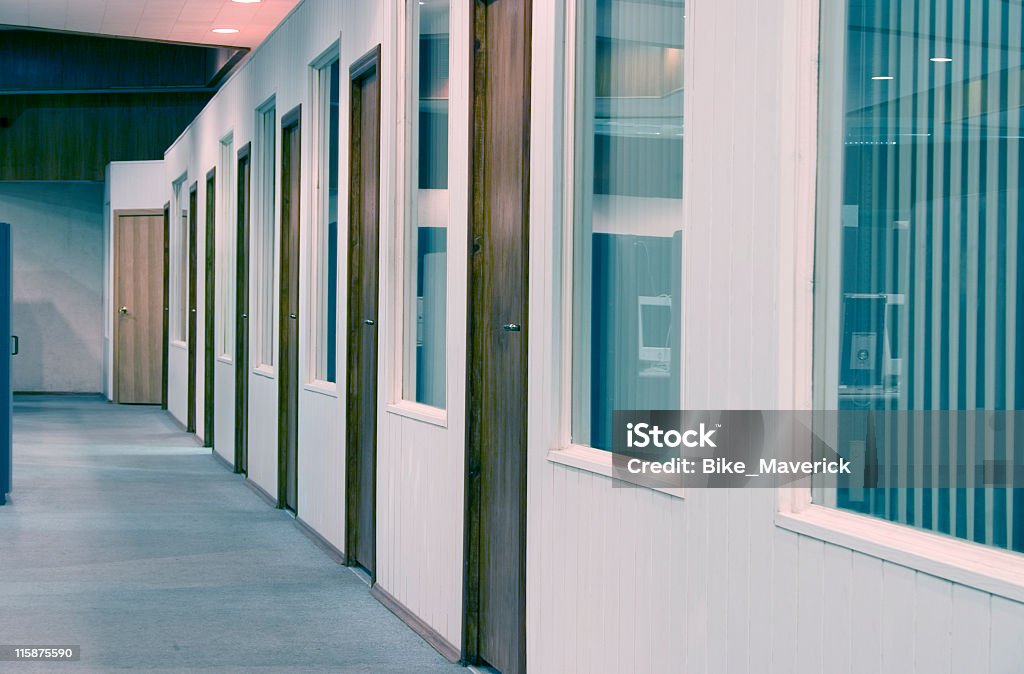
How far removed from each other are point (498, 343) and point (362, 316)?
5.98 feet

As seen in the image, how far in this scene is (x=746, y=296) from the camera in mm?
2596

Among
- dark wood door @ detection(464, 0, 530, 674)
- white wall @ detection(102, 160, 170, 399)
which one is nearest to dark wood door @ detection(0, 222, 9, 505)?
dark wood door @ detection(464, 0, 530, 674)

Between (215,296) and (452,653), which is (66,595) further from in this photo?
(215,296)

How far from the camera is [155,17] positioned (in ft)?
37.9

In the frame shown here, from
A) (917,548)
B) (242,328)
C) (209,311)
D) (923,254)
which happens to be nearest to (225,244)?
(209,311)

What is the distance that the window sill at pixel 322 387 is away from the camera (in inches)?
252

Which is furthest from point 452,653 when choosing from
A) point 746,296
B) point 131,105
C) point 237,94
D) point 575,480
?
point 131,105

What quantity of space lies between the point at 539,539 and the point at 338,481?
106 inches

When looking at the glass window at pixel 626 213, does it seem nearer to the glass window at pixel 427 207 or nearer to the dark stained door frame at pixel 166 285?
the glass window at pixel 427 207

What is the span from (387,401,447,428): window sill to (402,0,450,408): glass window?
0.10 ft

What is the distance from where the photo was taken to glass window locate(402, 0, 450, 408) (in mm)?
4758

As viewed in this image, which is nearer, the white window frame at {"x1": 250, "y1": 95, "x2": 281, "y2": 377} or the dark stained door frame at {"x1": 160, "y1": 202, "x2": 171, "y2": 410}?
the white window frame at {"x1": 250, "y1": 95, "x2": 281, "y2": 377}

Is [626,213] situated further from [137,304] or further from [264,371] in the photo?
[137,304]

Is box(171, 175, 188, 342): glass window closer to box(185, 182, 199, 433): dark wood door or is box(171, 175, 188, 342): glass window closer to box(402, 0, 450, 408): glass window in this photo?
box(185, 182, 199, 433): dark wood door
